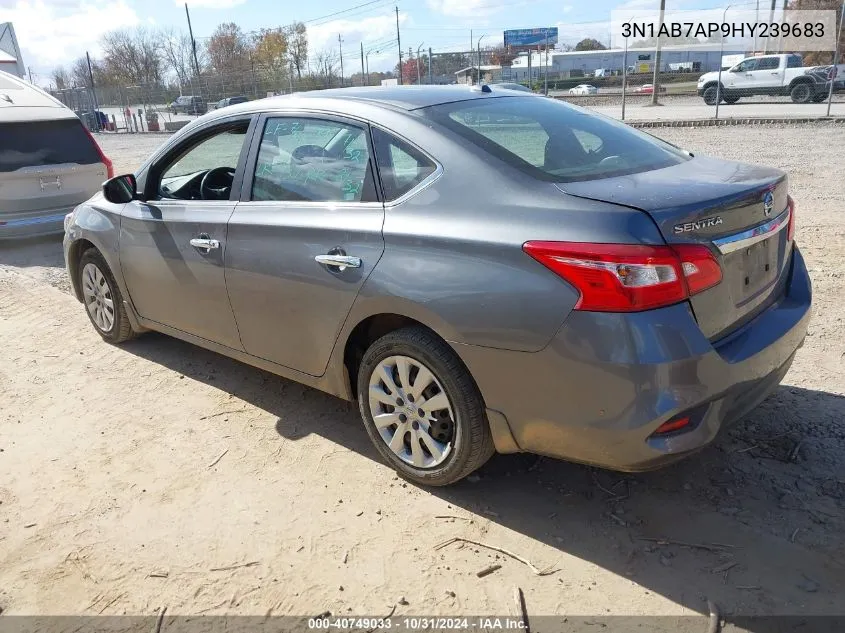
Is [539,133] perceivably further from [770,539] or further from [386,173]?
[770,539]

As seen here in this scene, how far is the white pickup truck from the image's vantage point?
26219 mm

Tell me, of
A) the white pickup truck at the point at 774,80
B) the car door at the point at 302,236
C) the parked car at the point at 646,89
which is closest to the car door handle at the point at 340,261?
the car door at the point at 302,236

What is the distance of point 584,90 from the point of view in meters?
39.2

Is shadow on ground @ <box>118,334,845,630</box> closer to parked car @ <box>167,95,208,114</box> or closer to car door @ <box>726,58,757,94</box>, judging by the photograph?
car door @ <box>726,58,757,94</box>

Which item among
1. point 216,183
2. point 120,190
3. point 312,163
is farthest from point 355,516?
point 120,190

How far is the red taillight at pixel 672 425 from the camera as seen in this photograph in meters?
2.39

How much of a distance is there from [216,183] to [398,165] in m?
1.63

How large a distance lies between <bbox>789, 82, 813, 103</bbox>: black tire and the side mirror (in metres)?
28.4

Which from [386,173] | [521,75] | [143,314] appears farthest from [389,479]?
[521,75]

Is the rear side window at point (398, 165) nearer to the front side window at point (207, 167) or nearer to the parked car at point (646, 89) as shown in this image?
the front side window at point (207, 167)

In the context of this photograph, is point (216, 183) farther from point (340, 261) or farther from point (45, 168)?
point (45, 168)

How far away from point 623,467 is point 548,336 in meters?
0.57

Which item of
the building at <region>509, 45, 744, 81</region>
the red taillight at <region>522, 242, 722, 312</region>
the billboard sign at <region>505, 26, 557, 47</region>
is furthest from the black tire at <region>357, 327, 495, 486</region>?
the billboard sign at <region>505, 26, 557, 47</region>

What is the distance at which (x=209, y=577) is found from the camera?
2660mm
